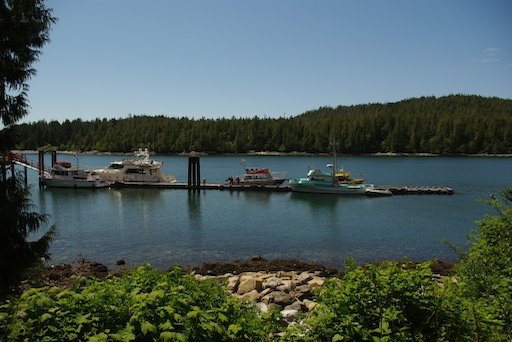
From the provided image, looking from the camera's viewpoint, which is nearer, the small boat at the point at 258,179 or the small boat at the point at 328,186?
the small boat at the point at 328,186

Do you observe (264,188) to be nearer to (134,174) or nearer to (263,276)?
(134,174)

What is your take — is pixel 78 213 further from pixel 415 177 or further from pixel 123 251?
pixel 415 177

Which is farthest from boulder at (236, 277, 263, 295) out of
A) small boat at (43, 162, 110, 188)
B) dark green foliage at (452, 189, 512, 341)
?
small boat at (43, 162, 110, 188)

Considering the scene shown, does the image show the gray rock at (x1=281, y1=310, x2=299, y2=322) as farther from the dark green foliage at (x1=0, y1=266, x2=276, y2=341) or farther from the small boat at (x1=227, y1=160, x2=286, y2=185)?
the small boat at (x1=227, y1=160, x2=286, y2=185)

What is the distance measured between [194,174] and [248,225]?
71.2 ft

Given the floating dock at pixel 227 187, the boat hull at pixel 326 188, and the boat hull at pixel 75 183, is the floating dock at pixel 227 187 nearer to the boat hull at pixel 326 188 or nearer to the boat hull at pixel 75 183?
the boat hull at pixel 326 188

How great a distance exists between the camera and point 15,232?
475 inches

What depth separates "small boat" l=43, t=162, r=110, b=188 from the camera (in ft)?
180

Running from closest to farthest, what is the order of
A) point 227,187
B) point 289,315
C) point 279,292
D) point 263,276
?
point 289,315 → point 279,292 → point 263,276 → point 227,187

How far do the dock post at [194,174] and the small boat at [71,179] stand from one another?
10.8 metres

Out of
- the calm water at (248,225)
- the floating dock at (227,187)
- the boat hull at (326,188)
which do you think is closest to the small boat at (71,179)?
the calm water at (248,225)

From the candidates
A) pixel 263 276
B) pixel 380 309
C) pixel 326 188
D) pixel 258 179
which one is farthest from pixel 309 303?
pixel 258 179

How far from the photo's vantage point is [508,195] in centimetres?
1118

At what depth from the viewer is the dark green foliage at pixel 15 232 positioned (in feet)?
37.9
